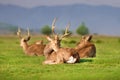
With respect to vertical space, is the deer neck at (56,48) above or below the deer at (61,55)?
above

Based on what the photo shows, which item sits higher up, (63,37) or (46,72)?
(63,37)

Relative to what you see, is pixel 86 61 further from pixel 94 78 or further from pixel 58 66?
pixel 94 78

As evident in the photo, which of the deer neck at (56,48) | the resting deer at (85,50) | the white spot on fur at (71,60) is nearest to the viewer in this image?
the white spot on fur at (71,60)

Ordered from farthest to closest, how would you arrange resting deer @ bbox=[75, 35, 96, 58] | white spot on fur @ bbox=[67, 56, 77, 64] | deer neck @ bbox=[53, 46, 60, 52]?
resting deer @ bbox=[75, 35, 96, 58] < deer neck @ bbox=[53, 46, 60, 52] < white spot on fur @ bbox=[67, 56, 77, 64]

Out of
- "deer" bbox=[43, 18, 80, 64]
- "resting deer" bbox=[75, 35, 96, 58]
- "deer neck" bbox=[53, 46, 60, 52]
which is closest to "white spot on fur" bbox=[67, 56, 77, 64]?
"deer" bbox=[43, 18, 80, 64]

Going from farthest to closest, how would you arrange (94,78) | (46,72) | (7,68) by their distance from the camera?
(7,68), (46,72), (94,78)

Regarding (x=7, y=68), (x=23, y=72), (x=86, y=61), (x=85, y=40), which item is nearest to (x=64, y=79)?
(x=23, y=72)

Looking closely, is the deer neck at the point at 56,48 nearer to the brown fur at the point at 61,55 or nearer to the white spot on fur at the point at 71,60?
the brown fur at the point at 61,55

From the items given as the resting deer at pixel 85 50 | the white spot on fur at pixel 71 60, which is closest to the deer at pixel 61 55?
the white spot on fur at pixel 71 60

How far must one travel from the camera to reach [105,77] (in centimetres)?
1541

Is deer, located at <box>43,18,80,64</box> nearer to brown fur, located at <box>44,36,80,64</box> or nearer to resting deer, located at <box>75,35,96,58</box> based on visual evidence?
brown fur, located at <box>44,36,80,64</box>

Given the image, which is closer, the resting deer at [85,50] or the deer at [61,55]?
the deer at [61,55]

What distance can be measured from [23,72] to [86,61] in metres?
4.41

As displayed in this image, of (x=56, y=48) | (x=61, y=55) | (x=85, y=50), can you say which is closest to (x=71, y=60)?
(x=61, y=55)
